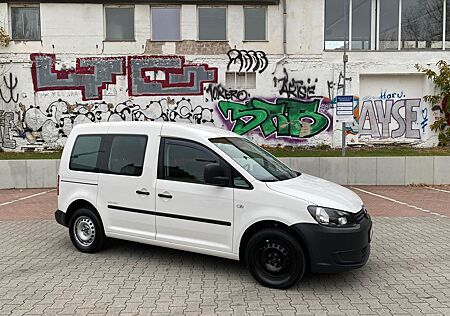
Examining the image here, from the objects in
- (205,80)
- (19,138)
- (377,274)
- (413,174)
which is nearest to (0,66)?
(19,138)

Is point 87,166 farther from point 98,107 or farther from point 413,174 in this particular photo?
point 98,107

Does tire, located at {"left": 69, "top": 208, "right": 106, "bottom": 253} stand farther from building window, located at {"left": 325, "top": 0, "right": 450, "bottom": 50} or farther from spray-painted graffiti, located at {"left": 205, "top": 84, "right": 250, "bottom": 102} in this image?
building window, located at {"left": 325, "top": 0, "right": 450, "bottom": 50}

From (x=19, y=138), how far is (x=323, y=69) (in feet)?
43.3

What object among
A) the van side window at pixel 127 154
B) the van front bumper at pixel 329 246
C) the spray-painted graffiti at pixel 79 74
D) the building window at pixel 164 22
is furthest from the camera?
the building window at pixel 164 22

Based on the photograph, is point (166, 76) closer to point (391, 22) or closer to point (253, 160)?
point (391, 22)

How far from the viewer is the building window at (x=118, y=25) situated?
57.7 ft

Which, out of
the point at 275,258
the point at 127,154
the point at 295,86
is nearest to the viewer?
the point at 275,258

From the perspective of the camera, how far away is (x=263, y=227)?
4828mm

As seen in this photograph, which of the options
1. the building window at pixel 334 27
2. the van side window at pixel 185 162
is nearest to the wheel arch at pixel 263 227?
the van side window at pixel 185 162

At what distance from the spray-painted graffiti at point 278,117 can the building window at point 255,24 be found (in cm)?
269

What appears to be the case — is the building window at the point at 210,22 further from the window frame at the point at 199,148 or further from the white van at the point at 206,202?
the window frame at the point at 199,148

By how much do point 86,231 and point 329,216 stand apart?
355 centimetres

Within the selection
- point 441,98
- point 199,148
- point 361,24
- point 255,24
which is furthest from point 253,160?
point 441,98

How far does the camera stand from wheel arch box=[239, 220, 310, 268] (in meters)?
4.65
